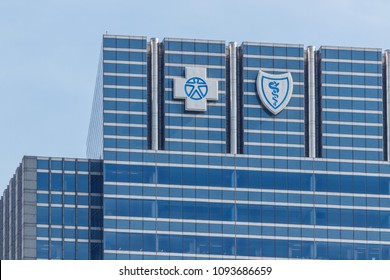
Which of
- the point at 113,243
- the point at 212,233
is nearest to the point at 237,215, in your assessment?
the point at 212,233

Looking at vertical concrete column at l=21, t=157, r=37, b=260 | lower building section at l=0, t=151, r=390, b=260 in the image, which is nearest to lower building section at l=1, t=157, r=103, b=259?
vertical concrete column at l=21, t=157, r=37, b=260

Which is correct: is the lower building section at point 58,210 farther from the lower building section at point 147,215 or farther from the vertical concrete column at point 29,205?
the lower building section at point 147,215

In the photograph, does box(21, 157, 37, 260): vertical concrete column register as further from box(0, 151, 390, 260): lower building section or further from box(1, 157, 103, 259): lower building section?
box(0, 151, 390, 260): lower building section

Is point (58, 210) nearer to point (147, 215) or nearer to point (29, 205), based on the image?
point (29, 205)

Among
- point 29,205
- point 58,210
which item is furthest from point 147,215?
point 29,205

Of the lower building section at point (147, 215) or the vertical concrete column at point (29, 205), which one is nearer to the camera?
the lower building section at point (147, 215)

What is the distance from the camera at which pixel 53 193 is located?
196375 mm

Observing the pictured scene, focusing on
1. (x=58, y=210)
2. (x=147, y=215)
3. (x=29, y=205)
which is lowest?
(x=147, y=215)

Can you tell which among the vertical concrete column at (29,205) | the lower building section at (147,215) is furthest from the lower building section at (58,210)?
the lower building section at (147,215)

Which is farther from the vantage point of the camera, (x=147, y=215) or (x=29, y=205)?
(x=29, y=205)

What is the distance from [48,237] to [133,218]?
11.5m

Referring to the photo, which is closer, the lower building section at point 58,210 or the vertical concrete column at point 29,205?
the lower building section at point 58,210
